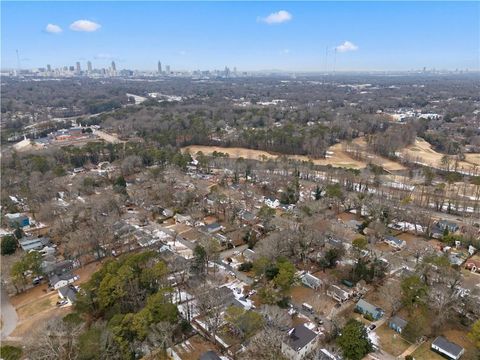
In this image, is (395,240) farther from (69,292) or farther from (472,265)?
(69,292)

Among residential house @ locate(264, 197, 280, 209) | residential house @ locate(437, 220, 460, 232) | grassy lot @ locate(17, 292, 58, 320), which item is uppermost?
residential house @ locate(264, 197, 280, 209)

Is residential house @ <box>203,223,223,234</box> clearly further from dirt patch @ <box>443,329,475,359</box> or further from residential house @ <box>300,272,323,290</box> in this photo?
dirt patch @ <box>443,329,475,359</box>

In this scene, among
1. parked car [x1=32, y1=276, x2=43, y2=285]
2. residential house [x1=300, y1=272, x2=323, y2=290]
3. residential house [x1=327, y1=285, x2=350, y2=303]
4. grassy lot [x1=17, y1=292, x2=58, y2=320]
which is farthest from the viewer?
parked car [x1=32, y1=276, x2=43, y2=285]

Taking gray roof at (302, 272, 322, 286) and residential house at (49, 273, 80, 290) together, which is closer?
gray roof at (302, 272, 322, 286)

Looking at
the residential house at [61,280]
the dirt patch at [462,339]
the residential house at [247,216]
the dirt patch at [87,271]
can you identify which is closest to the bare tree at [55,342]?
the residential house at [61,280]

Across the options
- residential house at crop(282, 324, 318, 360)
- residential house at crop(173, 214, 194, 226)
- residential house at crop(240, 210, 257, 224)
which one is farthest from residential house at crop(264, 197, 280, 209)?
residential house at crop(282, 324, 318, 360)

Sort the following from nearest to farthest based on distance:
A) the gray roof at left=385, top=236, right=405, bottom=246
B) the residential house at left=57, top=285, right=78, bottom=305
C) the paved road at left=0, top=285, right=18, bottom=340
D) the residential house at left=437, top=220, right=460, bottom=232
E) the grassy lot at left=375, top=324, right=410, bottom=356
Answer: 1. the grassy lot at left=375, top=324, right=410, bottom=356
2. the paved road at left=0, top=285, right=18, bottom=340
3. the residential house at left=57, top=285, right=78, bottom=305
4. the gray roof at left=385, top=236, right=405, bottom=246
5. the residential house at left=437, top=220, right=460, bottom=232

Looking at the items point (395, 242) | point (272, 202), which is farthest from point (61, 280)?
point (395, 242)

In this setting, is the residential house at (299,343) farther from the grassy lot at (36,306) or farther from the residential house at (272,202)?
the residential house at (272,202)
